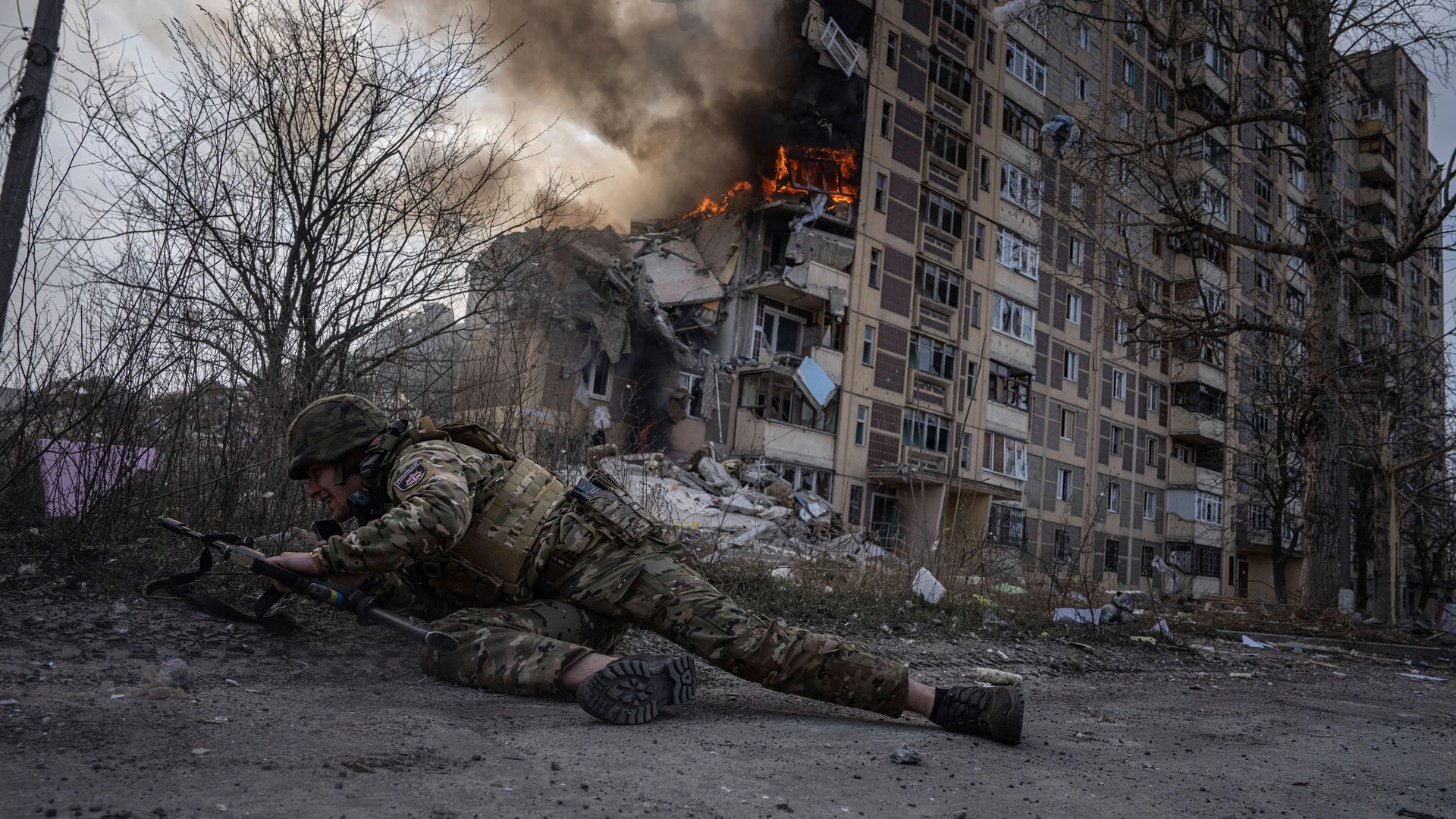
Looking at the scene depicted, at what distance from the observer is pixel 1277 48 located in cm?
1183

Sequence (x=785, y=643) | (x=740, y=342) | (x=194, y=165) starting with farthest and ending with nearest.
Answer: (x=740, y=342) < (x=194, y=165) < (x=785, y=643)

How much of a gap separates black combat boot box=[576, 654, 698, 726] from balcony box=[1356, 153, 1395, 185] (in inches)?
1952

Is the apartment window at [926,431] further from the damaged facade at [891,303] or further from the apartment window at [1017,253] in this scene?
the apartment window at [1017,253]

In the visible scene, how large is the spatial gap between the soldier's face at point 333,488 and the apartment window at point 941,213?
87.2 ft

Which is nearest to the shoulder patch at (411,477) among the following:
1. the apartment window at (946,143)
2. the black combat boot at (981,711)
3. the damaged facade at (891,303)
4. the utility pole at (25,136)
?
the black combat boot at (981,711)

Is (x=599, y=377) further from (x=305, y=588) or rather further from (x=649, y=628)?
(x=305, y=588)

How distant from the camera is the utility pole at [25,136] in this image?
13.2 ft

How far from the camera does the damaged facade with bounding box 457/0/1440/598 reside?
24.2m

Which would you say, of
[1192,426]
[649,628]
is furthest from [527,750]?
[1192,426]

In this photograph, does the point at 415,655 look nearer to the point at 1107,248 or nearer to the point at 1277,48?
the point at 1107,248

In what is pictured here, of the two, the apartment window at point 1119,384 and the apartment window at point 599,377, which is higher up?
the apartment window at point 1119,384

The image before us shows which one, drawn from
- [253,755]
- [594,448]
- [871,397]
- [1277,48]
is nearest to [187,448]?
[253,755]

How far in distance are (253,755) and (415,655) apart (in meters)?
1.55

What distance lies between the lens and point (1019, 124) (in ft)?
104
